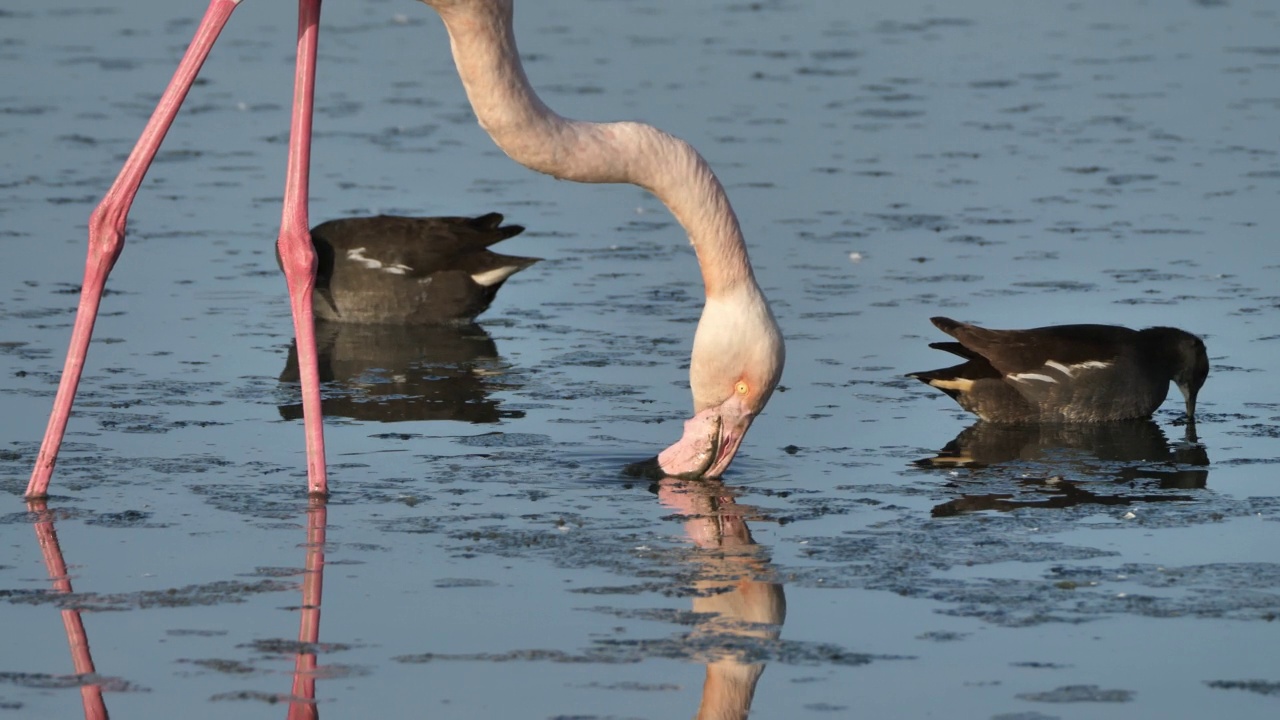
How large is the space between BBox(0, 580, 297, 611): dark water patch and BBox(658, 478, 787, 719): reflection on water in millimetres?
1273

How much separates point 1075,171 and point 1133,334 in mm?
5018

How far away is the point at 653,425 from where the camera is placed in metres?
8.55

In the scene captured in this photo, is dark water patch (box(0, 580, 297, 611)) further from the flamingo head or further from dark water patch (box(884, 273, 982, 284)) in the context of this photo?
dark water patch (box(884, 273, 982, 284))

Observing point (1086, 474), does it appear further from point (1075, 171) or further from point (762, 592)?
point (1075, 171)

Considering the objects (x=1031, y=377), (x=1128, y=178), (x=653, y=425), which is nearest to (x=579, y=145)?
(x=653, y=425)

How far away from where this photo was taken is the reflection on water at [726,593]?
539 cm

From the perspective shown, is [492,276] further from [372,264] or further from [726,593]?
[726,593]

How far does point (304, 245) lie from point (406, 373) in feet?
7.45

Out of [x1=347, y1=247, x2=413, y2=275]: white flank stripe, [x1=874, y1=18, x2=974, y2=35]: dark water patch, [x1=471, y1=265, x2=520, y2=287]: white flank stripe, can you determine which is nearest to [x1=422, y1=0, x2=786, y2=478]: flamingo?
[x1=471, y1=265, x2=520, y2=287]: white flank stripe

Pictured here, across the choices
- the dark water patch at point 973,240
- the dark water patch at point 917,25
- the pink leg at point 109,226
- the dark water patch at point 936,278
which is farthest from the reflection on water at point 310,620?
the dark water patch at point 917,25

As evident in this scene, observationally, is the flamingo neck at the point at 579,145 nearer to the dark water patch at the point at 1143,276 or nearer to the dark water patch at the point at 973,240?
the dark water patch at the point at 1143,276

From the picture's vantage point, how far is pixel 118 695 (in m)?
5.28

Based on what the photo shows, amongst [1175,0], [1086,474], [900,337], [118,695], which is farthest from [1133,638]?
[1175,0]

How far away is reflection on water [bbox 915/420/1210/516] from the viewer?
7.48m
